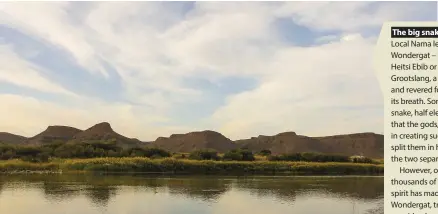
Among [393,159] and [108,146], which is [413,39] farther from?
[108,146]

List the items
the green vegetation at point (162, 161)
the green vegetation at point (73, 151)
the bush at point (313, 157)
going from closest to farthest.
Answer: the green vegetation at point (73, 151) < the green vegetation at point (162, 161) < the bush at point (313, 157)

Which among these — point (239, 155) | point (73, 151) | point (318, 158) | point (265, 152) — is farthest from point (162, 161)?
point (318, 158)

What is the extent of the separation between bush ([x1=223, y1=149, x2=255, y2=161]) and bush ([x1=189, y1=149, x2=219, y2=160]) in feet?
1.94

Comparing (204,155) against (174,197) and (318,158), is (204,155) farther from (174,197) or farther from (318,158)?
(174,197)

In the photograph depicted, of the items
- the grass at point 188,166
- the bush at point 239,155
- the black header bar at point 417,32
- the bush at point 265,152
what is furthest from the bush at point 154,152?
the black header bar at point 417,32

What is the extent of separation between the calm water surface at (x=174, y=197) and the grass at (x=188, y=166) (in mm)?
1988

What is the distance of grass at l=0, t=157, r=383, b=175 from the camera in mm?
20355

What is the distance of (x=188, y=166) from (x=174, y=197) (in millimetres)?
9046

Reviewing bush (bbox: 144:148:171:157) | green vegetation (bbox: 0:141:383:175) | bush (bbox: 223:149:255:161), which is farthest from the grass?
bush (bbox: 144:148:171:157)

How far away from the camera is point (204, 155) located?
23188 millimetres

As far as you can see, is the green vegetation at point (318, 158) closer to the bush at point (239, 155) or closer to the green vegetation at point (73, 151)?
the bush at point (239, 155)

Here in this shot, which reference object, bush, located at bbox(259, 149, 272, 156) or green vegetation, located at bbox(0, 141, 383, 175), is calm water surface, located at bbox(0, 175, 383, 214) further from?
bush, located at bbox(259, 149, 272, 156)

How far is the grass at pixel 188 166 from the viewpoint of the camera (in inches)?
801

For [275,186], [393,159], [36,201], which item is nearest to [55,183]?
[36,201]
